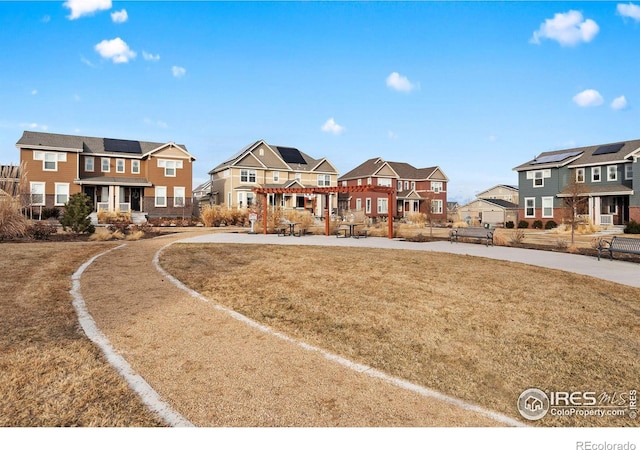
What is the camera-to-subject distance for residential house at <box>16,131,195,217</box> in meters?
37.1

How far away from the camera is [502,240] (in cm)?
1870

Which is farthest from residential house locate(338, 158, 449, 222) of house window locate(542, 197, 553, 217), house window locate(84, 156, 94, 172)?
house window locate(84, 156, 94, 172)

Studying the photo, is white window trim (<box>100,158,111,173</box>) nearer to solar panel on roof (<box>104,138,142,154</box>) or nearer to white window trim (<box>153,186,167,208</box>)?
solar panel on roof (<box>104,138,142,154</box>)

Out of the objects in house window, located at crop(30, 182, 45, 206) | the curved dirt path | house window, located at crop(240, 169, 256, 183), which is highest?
house window, located at crop(240, 169, 256, 183)

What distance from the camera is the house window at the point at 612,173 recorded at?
3622cm

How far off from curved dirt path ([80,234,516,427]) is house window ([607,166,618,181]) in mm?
41346

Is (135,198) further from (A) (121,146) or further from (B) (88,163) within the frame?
(A) (121,146)

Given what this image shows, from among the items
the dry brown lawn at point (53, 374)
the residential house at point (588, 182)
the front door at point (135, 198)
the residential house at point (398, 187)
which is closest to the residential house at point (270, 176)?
the residential house at point (398, 187)

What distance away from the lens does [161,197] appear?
41.3 metres

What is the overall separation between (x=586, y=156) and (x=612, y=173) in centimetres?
331

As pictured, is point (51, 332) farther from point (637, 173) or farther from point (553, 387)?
point (637, 173)

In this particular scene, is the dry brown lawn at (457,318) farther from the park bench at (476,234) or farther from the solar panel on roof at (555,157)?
the solar panel on roof at (555,157)
